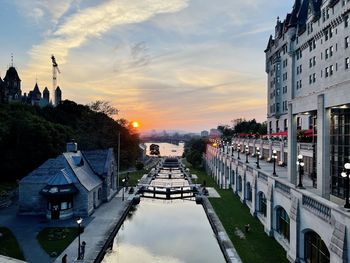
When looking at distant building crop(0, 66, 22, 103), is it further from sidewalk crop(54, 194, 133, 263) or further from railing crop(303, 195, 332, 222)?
railing crop(303, 195, 332, 222)

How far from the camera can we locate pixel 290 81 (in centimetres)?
6138

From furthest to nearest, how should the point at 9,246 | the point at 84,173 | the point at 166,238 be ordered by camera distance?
the point at 84,173
the point at 166,238
the point at 9,246

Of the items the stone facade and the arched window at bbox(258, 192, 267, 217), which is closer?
the stone facade

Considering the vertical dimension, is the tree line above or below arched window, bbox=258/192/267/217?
above

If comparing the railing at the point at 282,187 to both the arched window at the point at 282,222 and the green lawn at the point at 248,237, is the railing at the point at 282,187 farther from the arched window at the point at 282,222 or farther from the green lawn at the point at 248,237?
the green lawn at the point at 248,237

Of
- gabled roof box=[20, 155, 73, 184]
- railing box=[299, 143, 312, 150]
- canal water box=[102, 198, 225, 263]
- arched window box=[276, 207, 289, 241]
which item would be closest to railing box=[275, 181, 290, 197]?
arched window box=[276, 207, 289, 241]

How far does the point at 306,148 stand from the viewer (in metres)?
32.8

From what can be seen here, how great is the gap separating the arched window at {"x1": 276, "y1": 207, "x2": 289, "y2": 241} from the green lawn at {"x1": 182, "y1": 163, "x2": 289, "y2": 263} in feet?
3.19

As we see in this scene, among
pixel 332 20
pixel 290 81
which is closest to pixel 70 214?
pixel 332 20

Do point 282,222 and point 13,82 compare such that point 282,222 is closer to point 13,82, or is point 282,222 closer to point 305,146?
point 305,146

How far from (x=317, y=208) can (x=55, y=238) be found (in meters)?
21.0

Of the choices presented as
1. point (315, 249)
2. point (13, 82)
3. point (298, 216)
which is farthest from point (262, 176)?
point (13, 82)

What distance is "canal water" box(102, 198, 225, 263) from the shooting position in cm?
2653

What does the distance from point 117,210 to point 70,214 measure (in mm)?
5814
